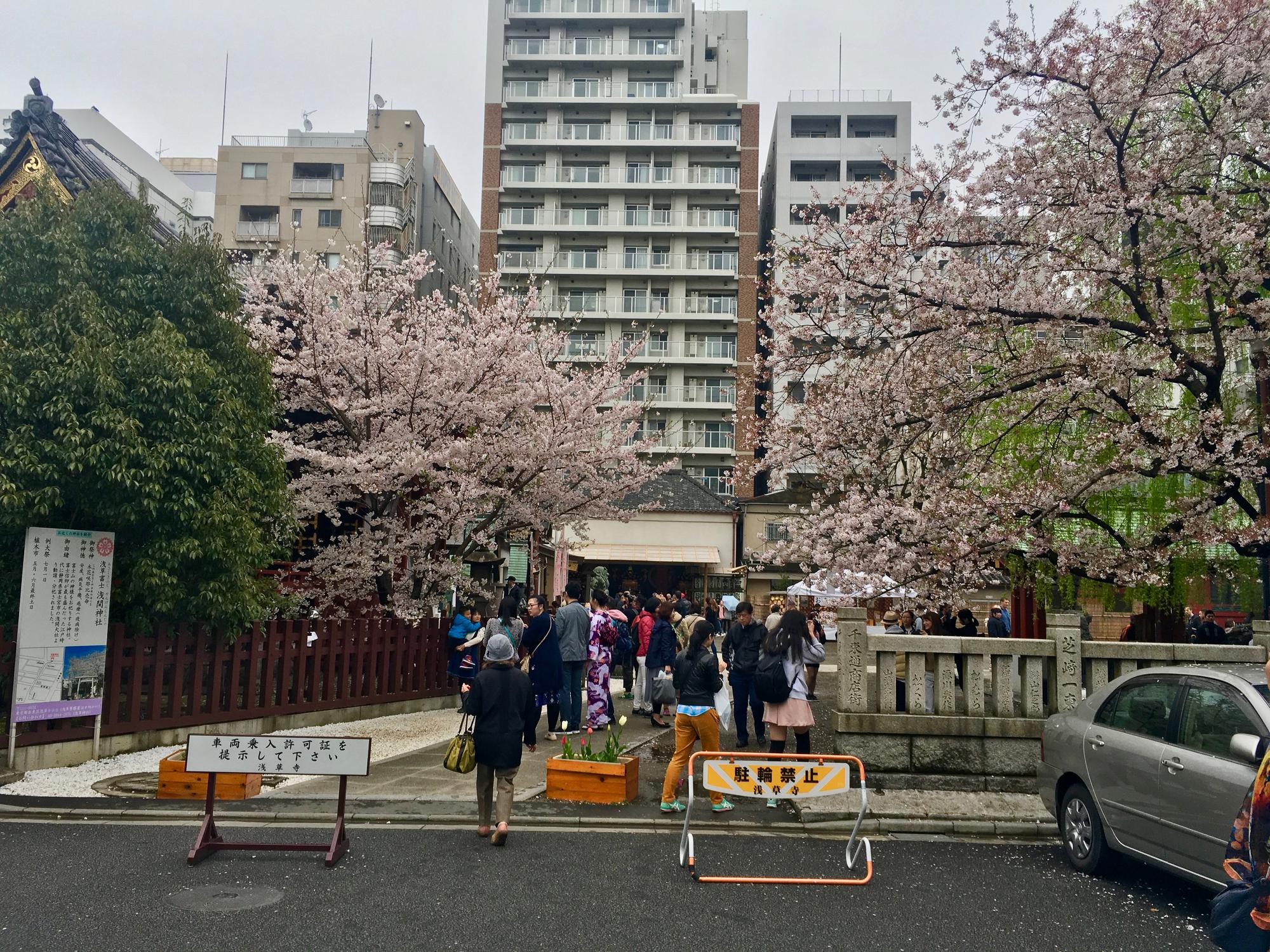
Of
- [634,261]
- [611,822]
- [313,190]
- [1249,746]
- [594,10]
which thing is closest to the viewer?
[1249,746]

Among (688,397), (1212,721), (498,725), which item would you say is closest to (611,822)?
(498,725)

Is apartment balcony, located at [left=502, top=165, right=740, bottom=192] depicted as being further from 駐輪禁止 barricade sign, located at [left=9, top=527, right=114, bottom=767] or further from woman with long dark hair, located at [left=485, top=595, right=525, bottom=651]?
駐輪禁止 barricade sign, located at [left=9, top=527, right=114, bottom=767]

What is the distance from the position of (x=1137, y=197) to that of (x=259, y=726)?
11830mm

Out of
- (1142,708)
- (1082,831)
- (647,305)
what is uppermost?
(647,305)

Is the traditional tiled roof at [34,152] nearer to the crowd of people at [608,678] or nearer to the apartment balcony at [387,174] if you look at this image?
the crowd of people at [608,678]

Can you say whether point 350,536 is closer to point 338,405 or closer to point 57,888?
point 338,405

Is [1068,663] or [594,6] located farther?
[594,6]

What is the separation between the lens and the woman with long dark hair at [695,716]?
820 cm

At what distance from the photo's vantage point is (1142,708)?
6.59m

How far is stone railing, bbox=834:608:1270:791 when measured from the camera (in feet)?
30.1

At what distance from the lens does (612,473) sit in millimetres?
21422

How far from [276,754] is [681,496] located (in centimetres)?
3694

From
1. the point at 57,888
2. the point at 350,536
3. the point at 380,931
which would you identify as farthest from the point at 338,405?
the point at 380,931

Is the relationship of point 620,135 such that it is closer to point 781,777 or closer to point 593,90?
point 593,90
